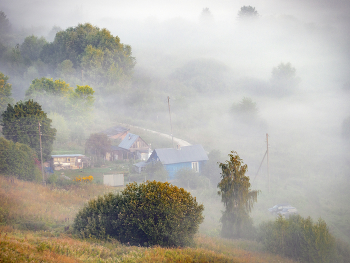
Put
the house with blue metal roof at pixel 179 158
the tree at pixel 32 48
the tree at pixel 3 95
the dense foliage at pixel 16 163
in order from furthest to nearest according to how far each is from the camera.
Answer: the tree at pixel 32 48 → the tree at pixel 3 95 → the house with blue metal roof at pixel 179 158 → the dense foliage at pixel 16 163

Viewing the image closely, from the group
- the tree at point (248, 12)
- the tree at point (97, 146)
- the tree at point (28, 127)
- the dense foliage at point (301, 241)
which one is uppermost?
the tree at point (248, 12)

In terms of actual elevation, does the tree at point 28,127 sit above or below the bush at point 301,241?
above

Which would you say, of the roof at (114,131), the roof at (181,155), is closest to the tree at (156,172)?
the roof at (181,155)

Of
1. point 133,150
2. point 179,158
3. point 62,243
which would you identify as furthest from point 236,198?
point 133,150

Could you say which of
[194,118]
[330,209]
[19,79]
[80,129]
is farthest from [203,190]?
[19,79]

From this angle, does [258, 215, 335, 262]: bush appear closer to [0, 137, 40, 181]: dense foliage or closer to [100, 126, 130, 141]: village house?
Result: [0, 137, 40, 181]: dense foliage

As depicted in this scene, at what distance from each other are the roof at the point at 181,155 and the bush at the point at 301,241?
1007 inches

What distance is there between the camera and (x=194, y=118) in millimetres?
84000

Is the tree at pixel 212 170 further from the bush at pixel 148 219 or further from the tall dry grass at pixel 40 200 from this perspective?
the bush at pixel 148 219

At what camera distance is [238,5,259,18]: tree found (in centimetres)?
17562

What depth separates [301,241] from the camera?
68.8ft

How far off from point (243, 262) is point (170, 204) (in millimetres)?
5319

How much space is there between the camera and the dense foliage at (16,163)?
3061 centimetres

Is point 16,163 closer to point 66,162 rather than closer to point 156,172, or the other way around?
point 66,162
